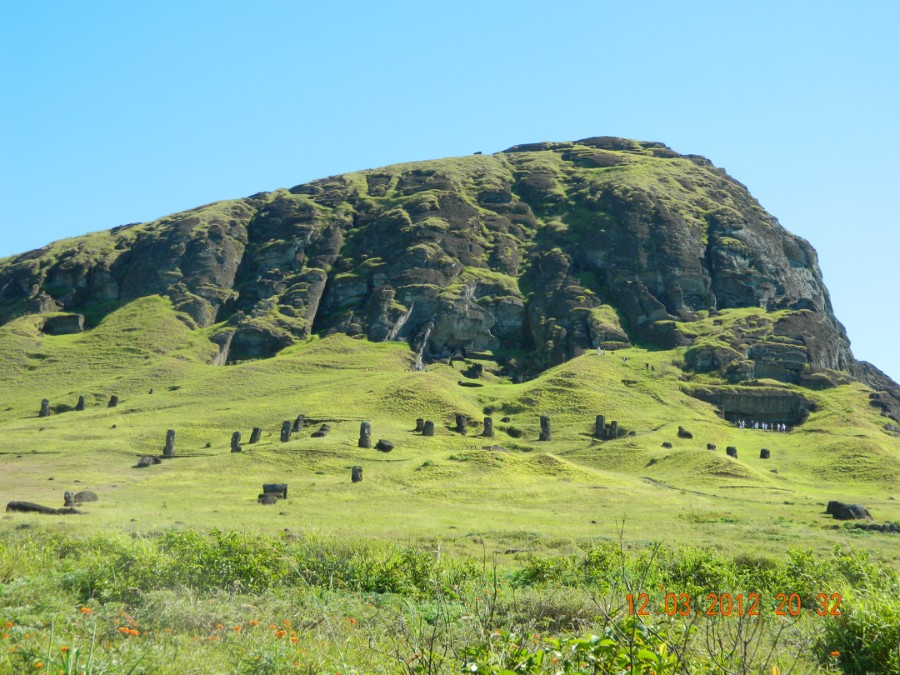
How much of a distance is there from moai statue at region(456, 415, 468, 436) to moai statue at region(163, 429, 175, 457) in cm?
2831

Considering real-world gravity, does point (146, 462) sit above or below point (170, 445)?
below

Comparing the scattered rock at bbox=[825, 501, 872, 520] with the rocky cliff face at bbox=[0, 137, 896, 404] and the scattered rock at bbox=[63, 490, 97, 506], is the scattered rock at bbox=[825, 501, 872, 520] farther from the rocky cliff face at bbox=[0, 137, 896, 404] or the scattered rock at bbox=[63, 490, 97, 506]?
the rocky cliff face at bbox=[0, 137, 896, 404]

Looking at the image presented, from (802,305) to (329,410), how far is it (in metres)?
103

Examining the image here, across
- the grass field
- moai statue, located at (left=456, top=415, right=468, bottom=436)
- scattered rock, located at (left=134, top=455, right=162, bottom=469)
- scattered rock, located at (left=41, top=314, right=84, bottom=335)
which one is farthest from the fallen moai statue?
scattered rock, located at (left=41, top=314, right=84, bottom=335)

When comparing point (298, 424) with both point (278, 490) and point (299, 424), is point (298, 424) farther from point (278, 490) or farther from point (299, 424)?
point (278, 490)

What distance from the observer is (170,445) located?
7100cm

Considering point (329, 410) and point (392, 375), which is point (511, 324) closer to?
point (392, 375)

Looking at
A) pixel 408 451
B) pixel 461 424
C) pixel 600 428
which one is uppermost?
pixel 600 428

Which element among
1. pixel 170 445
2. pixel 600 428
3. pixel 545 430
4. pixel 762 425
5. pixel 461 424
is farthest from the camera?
pixel 762 425

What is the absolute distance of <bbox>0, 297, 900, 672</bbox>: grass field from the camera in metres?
15.9

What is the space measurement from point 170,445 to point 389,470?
24.3 metres

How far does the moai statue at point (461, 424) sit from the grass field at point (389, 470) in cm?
97

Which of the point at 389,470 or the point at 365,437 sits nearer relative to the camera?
the point at 389,470

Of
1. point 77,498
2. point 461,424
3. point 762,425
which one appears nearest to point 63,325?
point 461,424
